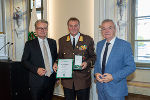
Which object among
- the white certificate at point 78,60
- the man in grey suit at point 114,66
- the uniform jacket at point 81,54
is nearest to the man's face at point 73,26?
the uniform jacket at point 81,54

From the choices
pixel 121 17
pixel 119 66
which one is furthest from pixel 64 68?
pixel 121 17

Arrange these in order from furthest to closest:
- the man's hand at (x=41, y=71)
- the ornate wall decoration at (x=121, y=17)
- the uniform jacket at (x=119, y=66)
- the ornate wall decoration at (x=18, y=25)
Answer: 1. the ornate wall decoration at (x=18, y=25)
2. the ornate wall decoration at (x=121, y=17)
3. the man's hand at (x=41, y=71)
4. the uniform jacket at (x=119, y=66)

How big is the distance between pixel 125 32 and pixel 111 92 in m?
2.05

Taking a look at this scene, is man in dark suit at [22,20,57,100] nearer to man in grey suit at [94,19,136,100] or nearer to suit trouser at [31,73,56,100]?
suit trouser at [31,73,56,100]

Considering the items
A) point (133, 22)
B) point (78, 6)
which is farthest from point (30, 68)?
point (133, 22)

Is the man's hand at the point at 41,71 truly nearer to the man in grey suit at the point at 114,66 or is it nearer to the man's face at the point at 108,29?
the man in grey suit at the point at 114,66

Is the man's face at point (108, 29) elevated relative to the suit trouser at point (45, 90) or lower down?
elevated

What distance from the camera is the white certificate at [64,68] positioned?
1.94 m

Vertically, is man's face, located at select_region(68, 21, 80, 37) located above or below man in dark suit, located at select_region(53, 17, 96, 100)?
above

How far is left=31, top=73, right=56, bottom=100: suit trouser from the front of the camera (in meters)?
1.99

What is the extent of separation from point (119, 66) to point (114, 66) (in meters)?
0.06

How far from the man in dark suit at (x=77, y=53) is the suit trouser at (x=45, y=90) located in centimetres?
18

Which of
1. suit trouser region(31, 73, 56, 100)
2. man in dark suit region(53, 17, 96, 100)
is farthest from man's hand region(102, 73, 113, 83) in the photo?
suit trouser region(31, 73, 56, 100)

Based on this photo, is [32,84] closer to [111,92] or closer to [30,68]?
[30,68]
